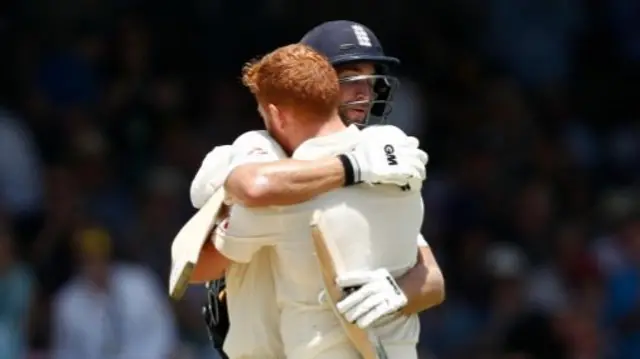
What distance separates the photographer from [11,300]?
890 cm

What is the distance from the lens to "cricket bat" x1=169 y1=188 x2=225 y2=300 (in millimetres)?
4660

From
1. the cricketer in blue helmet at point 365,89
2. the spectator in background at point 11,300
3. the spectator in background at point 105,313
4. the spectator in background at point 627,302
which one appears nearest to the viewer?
the cricketer in blue helmet at point 365,89

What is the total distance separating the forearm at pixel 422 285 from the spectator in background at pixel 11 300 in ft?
13.8

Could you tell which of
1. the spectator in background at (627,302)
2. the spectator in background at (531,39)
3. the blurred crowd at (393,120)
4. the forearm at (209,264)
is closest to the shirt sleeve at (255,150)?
→ the forearm at (209,264)

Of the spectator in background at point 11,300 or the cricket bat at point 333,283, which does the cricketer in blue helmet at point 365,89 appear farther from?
the spectator in background at point 11,300

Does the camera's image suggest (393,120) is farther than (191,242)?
Yes

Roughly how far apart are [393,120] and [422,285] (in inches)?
218

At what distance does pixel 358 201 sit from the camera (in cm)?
468

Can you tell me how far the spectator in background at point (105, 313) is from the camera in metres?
8.95

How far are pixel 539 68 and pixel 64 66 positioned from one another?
2890mm

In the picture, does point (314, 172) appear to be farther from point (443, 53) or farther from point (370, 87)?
point (443, 53)

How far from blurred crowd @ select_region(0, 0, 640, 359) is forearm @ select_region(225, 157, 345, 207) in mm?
4281

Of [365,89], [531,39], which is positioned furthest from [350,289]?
[531,39]

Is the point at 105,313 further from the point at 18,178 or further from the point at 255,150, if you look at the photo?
the point at 255,150
